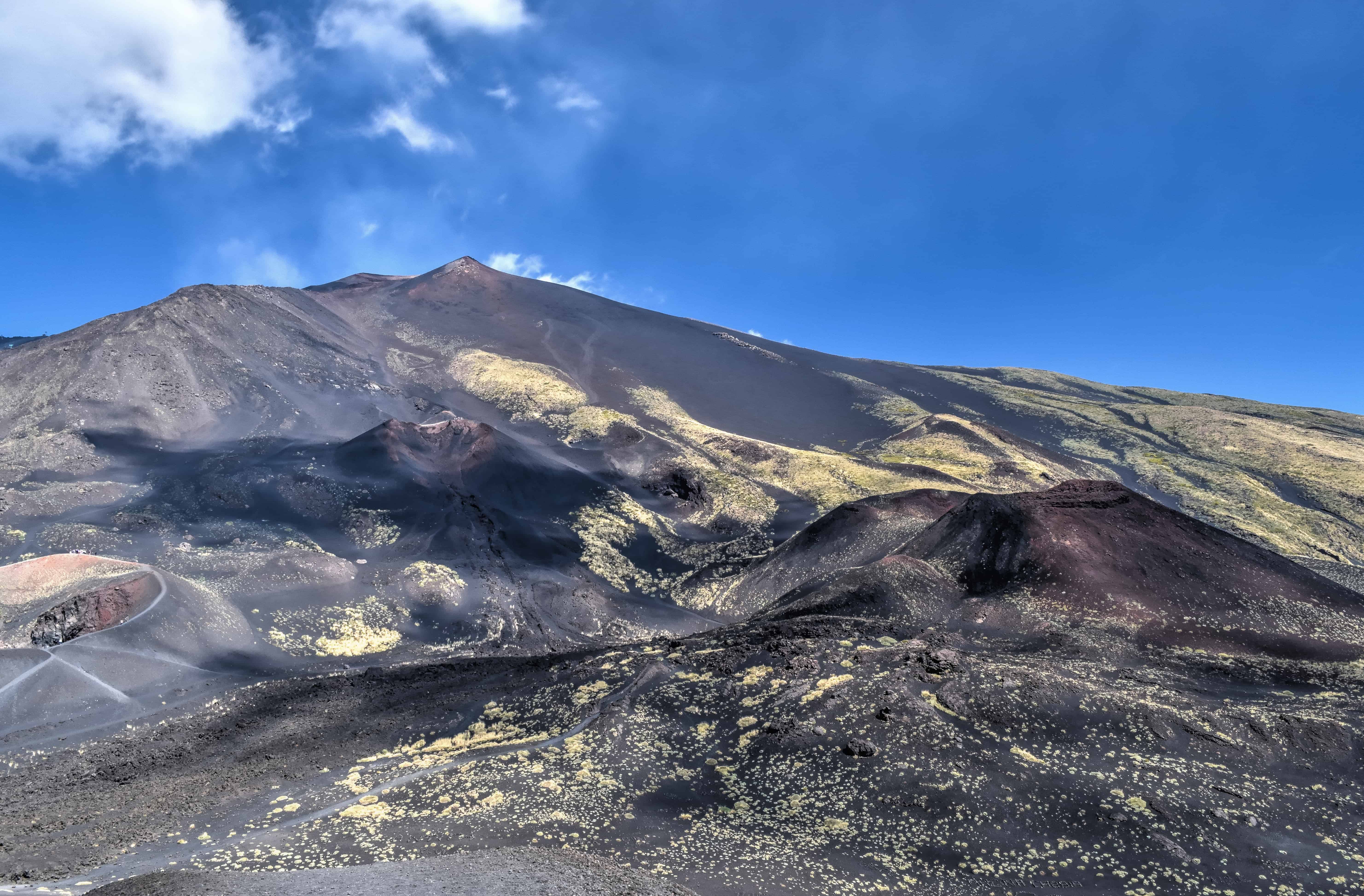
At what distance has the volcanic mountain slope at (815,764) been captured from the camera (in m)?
11.4

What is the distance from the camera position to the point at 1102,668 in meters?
18.2

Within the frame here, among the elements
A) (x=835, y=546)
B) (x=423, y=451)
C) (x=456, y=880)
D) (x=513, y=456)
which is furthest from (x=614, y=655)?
(x=423, y=451)

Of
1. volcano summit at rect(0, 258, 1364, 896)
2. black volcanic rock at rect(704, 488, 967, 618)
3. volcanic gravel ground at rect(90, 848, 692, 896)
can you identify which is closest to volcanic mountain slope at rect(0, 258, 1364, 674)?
volcano summit at rect(0, 258, 1364, 896)

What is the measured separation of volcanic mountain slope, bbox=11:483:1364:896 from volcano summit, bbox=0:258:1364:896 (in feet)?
0.27

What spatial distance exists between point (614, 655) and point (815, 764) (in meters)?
7.55

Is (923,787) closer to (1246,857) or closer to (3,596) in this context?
(1246,857)

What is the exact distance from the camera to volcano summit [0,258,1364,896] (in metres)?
11.8

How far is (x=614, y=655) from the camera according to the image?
2022 centimetres

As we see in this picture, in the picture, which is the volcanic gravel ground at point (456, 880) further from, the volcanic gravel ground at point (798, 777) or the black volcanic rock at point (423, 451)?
the black volcanic rock at point (423, 451)

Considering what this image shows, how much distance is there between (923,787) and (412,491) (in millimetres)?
30898

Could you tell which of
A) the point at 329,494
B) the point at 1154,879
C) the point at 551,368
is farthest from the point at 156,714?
the point at 551,368

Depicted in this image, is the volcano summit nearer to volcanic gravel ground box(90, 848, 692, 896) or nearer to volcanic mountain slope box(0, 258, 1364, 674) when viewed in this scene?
volcanic gravel ground box(90, 848, 692, 896)

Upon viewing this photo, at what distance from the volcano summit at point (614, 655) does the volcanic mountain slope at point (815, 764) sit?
0.08m

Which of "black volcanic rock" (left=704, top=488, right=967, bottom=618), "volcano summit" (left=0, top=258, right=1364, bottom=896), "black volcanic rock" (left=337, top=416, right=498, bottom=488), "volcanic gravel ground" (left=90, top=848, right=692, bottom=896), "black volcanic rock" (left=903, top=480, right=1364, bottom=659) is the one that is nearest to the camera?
"volcanic gravel ground" (left=90, top=848, right=692, bottom=896)
